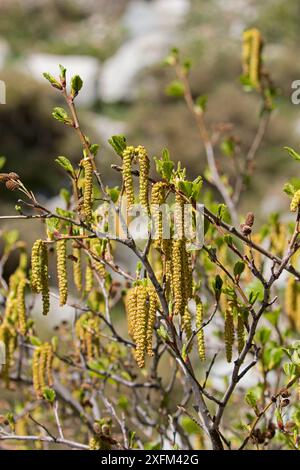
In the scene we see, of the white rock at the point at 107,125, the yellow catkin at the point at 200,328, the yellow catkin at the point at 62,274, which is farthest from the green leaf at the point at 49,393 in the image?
the white rock at the point at 107,125

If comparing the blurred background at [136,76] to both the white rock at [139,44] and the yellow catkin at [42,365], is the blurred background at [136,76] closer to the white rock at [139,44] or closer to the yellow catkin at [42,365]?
the white rock at [139,44]

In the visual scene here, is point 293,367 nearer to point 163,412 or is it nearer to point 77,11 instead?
point 163,412

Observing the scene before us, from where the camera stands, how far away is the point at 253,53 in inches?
126

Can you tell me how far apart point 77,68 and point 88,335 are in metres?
15.9

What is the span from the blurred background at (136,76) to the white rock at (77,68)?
28 millimetres

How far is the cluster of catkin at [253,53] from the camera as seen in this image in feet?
10.4

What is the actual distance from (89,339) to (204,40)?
18517 millimetres

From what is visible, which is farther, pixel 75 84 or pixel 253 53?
pixel 253 53

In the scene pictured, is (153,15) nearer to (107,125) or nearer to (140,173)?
(107,125)

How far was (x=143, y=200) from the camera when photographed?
57.1 inches

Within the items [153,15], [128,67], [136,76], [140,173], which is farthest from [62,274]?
[153,15]

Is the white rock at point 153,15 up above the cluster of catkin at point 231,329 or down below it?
above

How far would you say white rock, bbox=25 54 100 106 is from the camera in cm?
1694
